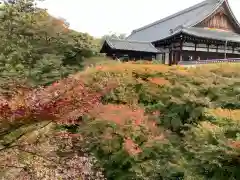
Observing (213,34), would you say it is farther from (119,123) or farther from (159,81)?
(119,123)

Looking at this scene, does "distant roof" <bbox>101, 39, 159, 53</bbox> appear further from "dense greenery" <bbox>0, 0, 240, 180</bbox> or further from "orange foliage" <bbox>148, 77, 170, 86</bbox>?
"orange foliage" <bbox>148, 77, 170, 86</bbox>

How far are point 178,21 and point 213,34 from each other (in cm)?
700

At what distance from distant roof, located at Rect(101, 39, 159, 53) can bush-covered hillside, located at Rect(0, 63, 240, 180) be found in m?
10.3

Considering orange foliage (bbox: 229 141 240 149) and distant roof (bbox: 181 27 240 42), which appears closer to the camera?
orange foliage (bbox: 229 141 240 149)

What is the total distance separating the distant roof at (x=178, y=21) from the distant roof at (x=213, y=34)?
29.1 inches

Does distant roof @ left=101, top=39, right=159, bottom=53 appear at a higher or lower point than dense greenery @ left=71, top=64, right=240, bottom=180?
higher

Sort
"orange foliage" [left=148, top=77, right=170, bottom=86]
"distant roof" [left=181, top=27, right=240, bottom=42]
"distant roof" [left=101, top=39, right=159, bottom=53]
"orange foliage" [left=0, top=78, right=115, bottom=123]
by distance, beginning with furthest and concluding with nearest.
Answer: "distant roof" [left=181, top=27, right=240, bottom=42] < "distant roof" [left=101, top=39, right=159, bottom=53] < "orange foliage" [left=148, top=77, right=170, bottom=86] < "orange foliage" [left=0, top=78, right=115, bottom=123]

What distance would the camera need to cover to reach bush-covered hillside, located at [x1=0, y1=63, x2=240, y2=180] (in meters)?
5.39

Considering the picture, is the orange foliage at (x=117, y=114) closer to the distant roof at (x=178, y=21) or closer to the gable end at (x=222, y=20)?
the distant roof at (x=178, y=21)

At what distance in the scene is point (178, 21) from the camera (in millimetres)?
32125

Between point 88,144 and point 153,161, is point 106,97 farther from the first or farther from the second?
point 153,161

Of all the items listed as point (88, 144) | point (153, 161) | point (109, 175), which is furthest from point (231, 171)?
point (88, 144)

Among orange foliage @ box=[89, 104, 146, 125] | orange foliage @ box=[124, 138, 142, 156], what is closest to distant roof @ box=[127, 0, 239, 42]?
orange foliage @ box=[89, 104, 146, 125]

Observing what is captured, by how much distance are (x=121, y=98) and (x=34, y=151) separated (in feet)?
19.8
